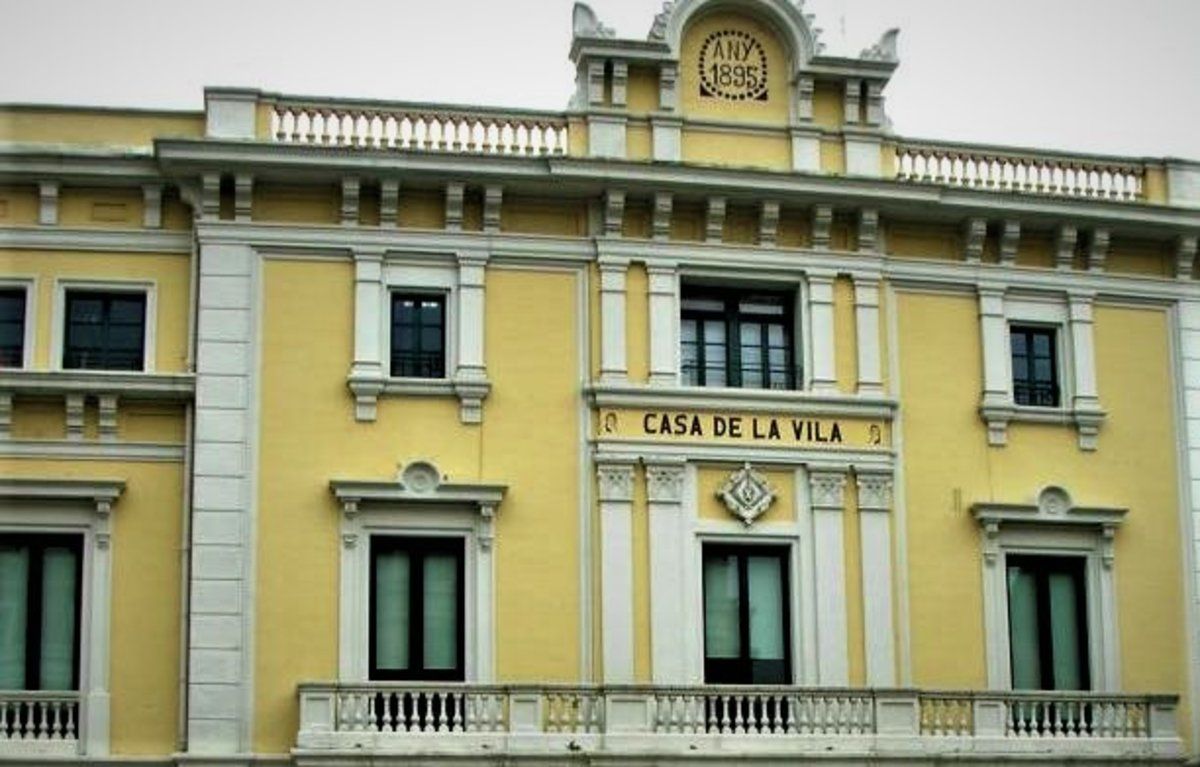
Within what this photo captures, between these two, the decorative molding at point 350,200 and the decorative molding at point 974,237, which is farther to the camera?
the decorative molding at point 974,237

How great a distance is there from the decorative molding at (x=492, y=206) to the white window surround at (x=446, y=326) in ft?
1.46

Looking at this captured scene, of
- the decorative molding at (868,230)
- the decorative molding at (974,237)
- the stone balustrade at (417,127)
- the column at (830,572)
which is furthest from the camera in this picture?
the decorative molding at (974,237)

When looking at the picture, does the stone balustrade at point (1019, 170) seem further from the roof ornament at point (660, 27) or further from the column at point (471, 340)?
the column at point (471, 340)

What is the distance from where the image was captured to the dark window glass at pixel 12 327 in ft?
104

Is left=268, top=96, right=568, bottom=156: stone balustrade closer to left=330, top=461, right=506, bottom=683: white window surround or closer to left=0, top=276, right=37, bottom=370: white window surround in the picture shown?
left=0, top=276, right=37, bottom=370: white window surround

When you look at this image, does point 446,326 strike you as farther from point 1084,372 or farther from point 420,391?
point 1084,372

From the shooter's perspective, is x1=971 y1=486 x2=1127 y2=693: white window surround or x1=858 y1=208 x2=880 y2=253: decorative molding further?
x1=858 y1=208 x2=880 y2=253: decorative molding

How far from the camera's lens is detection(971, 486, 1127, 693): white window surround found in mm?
33281

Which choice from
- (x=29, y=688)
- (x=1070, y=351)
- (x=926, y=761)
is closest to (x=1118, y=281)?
(x=1070, y=351)

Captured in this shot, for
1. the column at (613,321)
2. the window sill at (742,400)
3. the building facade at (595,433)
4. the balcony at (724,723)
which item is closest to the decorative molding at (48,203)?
the building facade at (595,433)

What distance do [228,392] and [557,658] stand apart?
19.7 ft

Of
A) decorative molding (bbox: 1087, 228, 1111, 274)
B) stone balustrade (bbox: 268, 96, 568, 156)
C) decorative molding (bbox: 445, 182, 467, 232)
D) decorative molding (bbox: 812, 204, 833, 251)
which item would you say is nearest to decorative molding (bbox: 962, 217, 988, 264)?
decorative molding (bbox: 1087, 228, 1111, 274)

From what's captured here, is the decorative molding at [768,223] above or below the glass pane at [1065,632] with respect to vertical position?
above

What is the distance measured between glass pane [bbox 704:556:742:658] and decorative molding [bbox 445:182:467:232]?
6.14 meters
